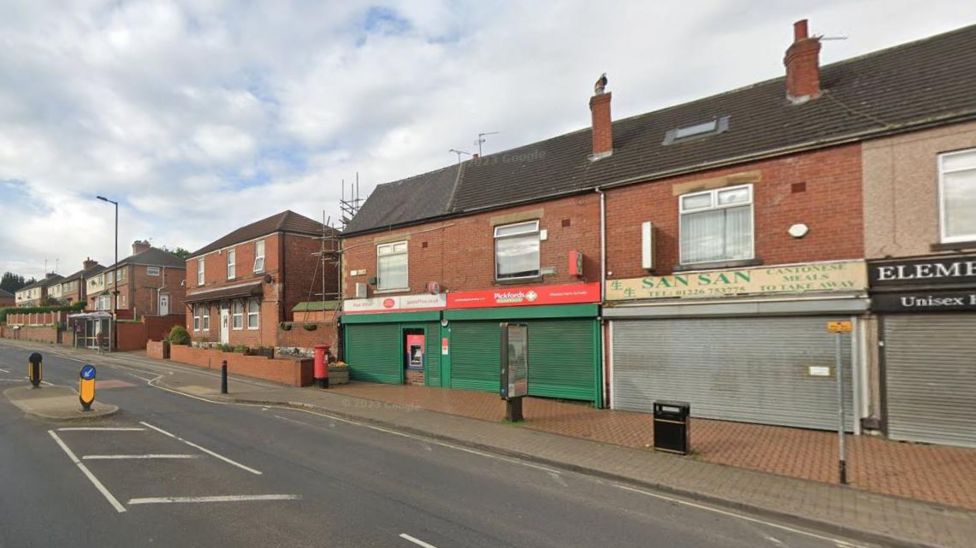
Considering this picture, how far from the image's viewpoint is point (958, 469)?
8.08 m

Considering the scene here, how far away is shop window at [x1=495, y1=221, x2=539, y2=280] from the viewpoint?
15625mm

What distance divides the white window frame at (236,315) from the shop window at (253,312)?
657 millimetres

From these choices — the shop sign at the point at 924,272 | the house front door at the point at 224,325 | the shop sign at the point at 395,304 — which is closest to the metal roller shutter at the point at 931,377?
the shop sign at the point at 924,272

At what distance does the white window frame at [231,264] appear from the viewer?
1149 inches

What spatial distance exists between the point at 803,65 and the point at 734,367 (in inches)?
287

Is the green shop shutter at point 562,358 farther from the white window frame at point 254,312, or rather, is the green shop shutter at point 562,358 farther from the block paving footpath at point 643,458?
the white window frame at point 254,312

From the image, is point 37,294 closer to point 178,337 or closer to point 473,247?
point 178,337

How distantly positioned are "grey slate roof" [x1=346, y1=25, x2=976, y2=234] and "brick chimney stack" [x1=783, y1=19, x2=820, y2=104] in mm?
263

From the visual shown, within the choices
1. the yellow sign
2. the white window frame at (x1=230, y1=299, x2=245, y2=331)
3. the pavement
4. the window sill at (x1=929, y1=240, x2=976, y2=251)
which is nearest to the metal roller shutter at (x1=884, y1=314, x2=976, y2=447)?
the window sill at (x1=929, y1=240, x2=976, y2=251)

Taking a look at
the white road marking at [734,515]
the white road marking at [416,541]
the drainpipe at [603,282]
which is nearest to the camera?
the white road marking at [416,541]

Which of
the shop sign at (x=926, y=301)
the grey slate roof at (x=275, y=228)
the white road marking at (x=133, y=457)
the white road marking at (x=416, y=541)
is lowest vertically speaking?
the white road marking at (x=133, y=457)

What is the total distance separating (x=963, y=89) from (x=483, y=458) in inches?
446

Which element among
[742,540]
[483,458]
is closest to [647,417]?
[483,458]

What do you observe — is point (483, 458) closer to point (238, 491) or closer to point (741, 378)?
point (238, 491)
